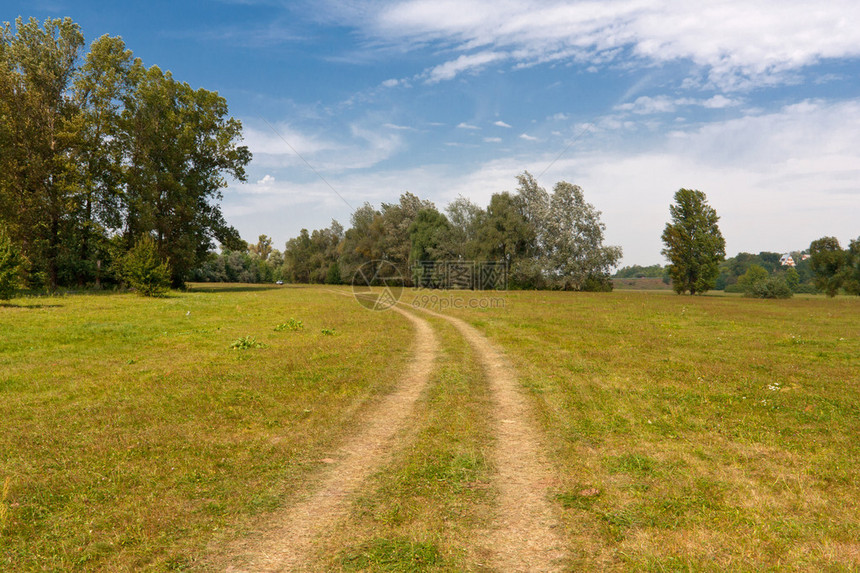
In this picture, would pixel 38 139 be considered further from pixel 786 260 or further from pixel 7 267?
pixel 786 260

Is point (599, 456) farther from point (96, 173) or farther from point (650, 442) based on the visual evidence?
point (96, 173)

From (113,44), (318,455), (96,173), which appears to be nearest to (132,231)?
(96,173)

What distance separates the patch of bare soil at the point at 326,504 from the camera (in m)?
4.89

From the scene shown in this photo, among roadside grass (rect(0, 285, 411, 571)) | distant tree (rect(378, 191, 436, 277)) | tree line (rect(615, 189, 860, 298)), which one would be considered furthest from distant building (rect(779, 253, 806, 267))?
roadside grass (rect(0, 285, 411, 571))

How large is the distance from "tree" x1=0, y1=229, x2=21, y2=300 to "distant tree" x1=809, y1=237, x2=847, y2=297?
322 feet

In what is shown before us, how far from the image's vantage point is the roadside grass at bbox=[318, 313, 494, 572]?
16.0 ft

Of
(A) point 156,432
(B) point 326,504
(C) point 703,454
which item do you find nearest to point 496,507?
(B) point 326,504

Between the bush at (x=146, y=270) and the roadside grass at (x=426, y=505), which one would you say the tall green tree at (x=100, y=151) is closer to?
the bush at (x=146, y=270)

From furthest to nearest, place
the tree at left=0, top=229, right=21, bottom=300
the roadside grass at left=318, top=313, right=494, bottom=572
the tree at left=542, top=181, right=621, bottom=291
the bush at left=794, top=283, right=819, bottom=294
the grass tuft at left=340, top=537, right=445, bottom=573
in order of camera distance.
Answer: the bush at left=794, top=283, right=819, bottom=294 → the tree at left=542, top=181, right=621, bottom=291 → the tree at left=0, top=229, right=21, bottom=300 → the roadside grass at left=318, top=313, right=494, bottom=572 → the grass tuft at left=340, top=537, right=445, bottom=573

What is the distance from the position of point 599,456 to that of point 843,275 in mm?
85402

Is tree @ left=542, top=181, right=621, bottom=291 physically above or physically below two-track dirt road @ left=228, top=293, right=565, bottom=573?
above

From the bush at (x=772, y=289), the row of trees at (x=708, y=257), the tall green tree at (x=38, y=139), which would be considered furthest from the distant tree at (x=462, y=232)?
the tall green tree at (x=38, y=139)

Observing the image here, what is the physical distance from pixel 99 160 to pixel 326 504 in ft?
195

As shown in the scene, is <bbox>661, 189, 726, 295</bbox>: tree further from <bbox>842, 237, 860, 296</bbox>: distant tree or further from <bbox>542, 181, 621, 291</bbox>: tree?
<bbox>842, 237, 860, 296</bbox>: distant tree
